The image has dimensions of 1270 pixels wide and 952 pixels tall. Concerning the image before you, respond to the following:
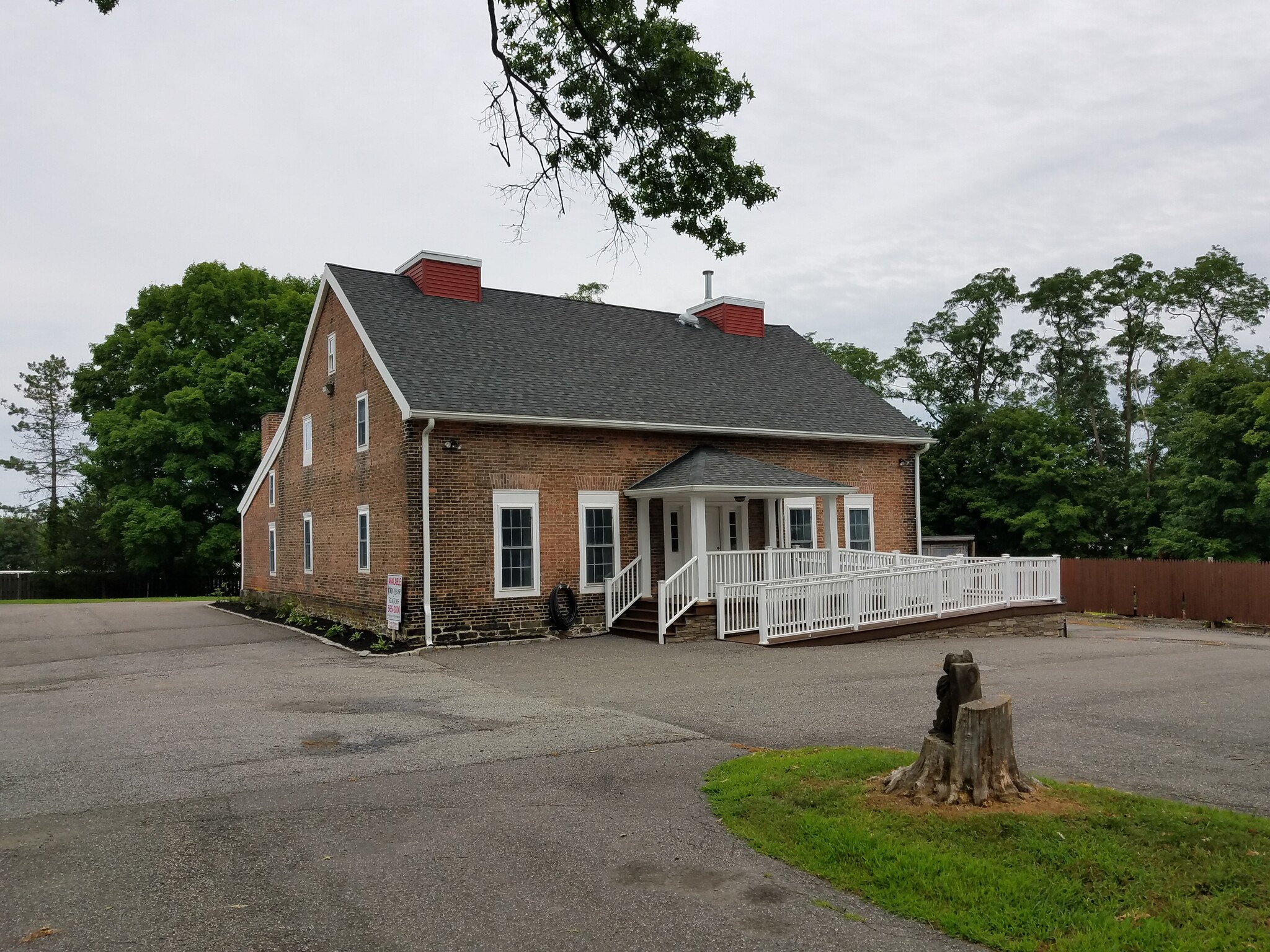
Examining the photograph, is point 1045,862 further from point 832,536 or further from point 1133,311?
point 1133,311

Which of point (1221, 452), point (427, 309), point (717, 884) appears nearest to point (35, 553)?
point (427, 309)

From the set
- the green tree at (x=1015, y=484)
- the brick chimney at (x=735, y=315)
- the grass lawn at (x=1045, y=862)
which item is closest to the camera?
the grass lawn at (x=1045, y=862)

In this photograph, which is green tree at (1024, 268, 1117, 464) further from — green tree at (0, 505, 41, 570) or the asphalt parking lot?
green tree at (0, 505, 41, 570)

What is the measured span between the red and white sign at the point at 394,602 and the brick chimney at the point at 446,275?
7227 millimetres

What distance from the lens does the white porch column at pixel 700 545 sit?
1761cm

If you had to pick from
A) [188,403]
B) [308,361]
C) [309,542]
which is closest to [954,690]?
[309,542]

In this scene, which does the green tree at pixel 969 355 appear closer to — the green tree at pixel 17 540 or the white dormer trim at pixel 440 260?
the white dormer trim at pixel 440 260

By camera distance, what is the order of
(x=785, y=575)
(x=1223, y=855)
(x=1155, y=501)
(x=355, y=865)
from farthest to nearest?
(x=1155, y=501)
(x=785, y=575)
(x=355, y=865)
(x=1223, y=855)

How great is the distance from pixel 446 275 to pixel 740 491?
8422 mm

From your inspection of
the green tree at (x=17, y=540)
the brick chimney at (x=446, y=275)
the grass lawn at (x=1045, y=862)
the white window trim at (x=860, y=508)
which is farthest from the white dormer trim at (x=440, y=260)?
the green tree at (x=17, y=540)

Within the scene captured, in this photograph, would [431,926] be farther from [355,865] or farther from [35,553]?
[35,553]

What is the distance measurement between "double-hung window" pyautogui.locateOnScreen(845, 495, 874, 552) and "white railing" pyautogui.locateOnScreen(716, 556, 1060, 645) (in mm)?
2728

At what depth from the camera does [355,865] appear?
5.52 metres

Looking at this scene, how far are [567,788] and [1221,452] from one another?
3041cm
